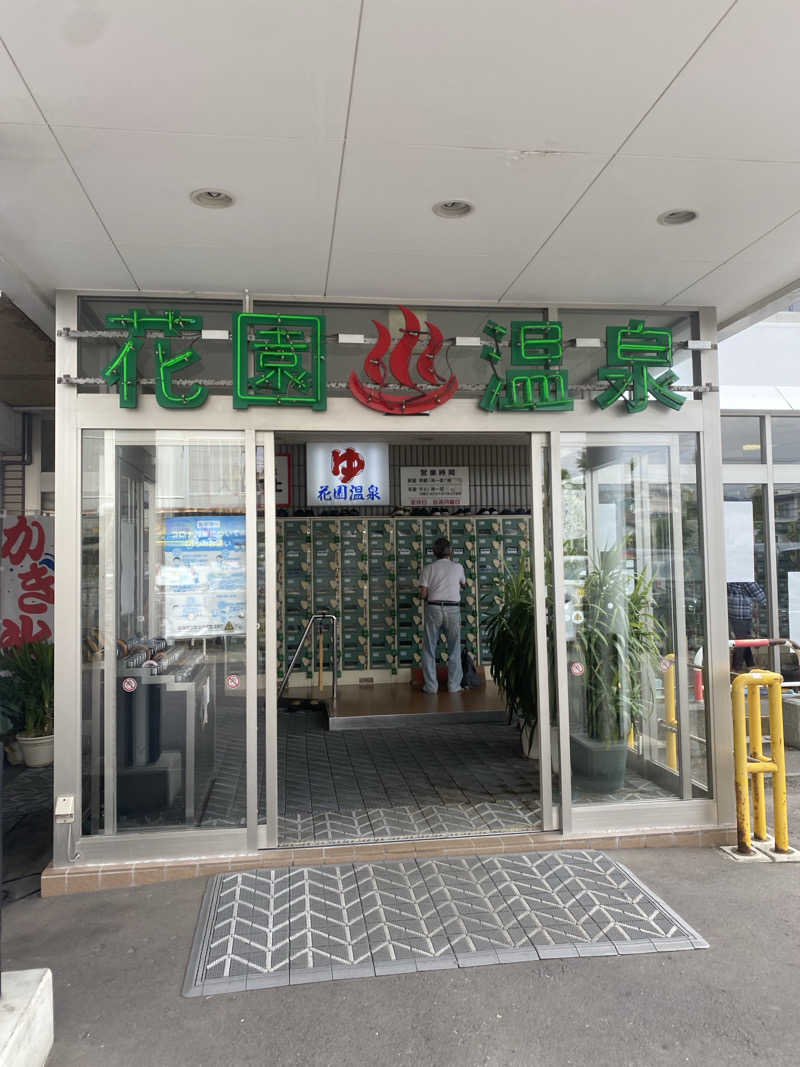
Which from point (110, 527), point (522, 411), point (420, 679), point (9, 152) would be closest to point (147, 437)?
point (110, 527)

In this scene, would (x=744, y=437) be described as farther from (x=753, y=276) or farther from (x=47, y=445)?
(x=47, y=445)

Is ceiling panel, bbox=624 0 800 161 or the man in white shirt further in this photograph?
the man in white shirt

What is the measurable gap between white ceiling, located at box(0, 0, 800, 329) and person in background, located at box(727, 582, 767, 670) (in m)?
4.21

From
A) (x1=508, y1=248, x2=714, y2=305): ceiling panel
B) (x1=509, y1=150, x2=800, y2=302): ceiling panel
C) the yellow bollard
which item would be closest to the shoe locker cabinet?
the yellow bollard

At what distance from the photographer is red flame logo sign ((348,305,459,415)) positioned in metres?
3.79

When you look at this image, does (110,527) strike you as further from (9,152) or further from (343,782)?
(343,782)

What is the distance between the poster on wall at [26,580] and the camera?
6.47 metres

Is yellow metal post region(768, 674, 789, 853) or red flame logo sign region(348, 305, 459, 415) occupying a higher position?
red flame logo sign region(348, 305, 459, 415)

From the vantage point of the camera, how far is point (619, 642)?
4090mm

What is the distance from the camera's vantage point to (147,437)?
370 cm

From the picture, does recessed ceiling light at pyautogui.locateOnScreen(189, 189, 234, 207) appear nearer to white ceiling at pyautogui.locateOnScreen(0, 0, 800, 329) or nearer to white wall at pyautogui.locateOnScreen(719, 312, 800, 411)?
white ceiling at pyautogui.locateOnScreen(0, 0, 800, 329)

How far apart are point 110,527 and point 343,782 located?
7.43 ft

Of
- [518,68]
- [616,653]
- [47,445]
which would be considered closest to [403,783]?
[616,653]

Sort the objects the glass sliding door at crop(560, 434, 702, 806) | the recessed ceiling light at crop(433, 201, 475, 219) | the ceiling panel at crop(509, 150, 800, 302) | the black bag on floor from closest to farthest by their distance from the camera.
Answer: the ceiling panel at crop(509, 150, 800, 302) → the recessed ceiling light at crop(433, 201, 475, 219) → the glass sliding door at crop(560, 434, 702, 806) → the black bag on floor
